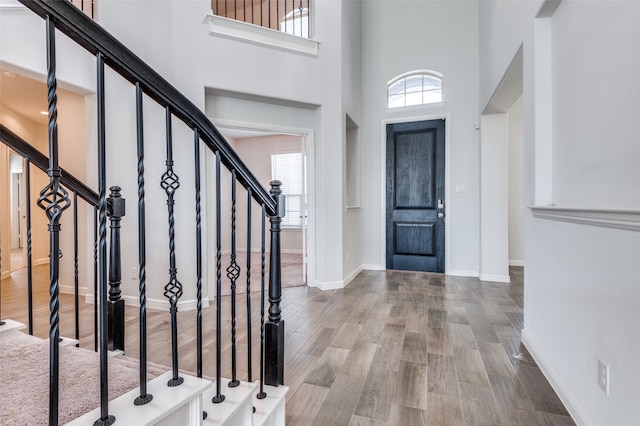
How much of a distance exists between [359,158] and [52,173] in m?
4.56

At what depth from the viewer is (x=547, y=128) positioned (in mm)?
2037

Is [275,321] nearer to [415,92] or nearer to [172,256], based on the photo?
[172,256]

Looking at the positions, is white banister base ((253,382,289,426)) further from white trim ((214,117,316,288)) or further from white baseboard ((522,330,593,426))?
white trim ((214,117,316,288))

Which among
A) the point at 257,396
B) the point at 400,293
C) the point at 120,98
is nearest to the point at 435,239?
the point at 400,293

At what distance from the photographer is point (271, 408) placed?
4.44 ft

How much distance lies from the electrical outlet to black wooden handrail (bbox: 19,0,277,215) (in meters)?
1.75

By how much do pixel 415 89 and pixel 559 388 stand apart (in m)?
4.27

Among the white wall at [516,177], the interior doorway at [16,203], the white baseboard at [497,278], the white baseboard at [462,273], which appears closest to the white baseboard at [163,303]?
the white baseboard at [462,273]

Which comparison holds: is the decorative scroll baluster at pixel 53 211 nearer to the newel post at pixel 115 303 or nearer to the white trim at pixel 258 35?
the newel post at pixel 115 303

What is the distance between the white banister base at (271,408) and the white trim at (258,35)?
11.1 ft

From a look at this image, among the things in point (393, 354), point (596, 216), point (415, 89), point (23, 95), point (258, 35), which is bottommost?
point (393, 354)

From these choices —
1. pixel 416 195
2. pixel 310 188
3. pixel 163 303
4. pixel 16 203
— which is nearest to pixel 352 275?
pixel 310 188

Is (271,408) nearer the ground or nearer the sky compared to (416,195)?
nearer the ground

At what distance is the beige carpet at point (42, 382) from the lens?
0.85m
